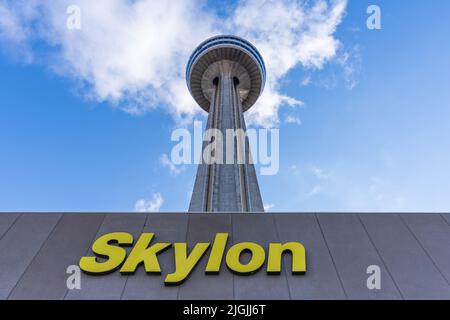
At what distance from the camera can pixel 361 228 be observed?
1065cm

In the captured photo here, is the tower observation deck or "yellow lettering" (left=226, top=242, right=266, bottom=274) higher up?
the tower observation deck

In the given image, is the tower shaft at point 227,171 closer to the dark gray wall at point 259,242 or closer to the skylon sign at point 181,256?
the dark gray wall at point 259,242

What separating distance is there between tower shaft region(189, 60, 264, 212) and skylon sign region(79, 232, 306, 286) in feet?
84.7

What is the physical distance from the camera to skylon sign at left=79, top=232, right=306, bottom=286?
9.41 m

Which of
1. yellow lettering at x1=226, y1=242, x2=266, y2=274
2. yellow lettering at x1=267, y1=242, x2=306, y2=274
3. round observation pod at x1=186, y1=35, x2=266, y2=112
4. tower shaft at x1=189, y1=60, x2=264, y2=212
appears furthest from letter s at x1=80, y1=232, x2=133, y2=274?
round observation pod at x1=186, y1=35, x2=266, y2=112

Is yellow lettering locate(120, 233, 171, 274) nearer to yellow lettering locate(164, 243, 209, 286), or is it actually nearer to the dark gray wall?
the dark gray wall

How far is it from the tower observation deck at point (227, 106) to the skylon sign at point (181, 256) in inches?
1022

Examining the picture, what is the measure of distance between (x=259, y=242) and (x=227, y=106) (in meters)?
42.2

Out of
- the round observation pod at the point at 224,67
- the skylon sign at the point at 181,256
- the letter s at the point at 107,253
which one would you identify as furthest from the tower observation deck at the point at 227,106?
the skylon sign at the point at 181,256

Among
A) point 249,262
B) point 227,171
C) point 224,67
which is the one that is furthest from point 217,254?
point 224,67

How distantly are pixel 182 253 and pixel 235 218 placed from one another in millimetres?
1846

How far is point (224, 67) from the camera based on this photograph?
59.2 meters
